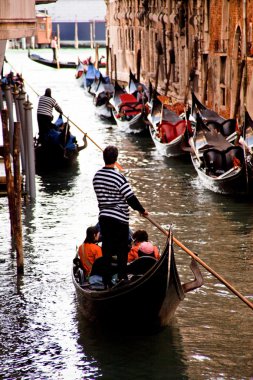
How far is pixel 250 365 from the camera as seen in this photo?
4562 millimetres

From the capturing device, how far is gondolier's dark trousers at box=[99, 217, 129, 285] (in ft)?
15.4

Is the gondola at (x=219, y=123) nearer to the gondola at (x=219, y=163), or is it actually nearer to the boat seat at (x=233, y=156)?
the gondola at (x=219, y=163)

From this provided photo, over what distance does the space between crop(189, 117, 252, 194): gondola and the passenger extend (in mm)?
3268

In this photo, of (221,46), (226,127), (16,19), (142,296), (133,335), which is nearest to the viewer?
(142,296)

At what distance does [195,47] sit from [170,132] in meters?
3.21

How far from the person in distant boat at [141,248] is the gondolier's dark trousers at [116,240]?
243 mm

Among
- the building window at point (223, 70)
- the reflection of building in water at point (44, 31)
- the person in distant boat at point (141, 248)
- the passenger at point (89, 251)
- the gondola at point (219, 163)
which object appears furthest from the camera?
the reflection of building in water at point (44, 31)

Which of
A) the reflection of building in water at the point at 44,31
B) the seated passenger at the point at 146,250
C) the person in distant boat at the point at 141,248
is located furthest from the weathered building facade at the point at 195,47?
the reflection of building in water at the point at 44,31

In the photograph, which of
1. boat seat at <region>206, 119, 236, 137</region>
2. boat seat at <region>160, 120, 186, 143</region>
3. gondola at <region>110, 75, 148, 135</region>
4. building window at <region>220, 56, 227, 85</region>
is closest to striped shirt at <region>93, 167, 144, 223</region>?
boat seat at <region>206, 119, 236, 137</region>

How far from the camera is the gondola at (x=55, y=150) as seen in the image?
32.6ft

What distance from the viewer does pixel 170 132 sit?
432 inches

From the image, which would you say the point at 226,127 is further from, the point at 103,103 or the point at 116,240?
the point at 116,240

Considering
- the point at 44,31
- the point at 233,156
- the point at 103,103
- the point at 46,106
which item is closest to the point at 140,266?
the point at 233,156

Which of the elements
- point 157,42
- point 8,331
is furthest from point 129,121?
point 8,331
